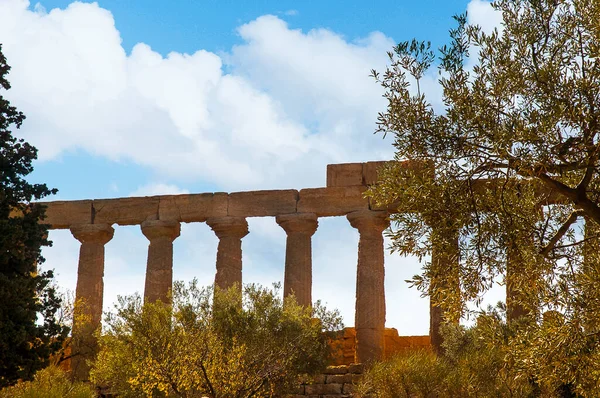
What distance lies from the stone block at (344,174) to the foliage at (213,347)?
449 cm

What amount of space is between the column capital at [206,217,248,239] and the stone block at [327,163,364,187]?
3.20 metres

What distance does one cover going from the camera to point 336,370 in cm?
2875

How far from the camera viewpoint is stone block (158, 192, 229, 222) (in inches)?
1304

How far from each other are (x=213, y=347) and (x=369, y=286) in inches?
350

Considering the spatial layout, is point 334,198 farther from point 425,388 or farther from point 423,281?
point 423,281

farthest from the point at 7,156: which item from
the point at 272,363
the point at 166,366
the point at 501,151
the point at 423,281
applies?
the point at 501,151

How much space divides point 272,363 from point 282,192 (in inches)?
354

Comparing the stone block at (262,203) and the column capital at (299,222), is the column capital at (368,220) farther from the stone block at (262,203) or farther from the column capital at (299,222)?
A: the stone block at (262,203)

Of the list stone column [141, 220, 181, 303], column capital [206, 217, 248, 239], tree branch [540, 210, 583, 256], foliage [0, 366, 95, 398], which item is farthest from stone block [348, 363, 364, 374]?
tree branch [540, 210, 583, 256]

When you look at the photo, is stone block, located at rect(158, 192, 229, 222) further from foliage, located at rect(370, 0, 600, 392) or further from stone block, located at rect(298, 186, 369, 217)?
foliage, located at rect(370, 0, 600, 392)

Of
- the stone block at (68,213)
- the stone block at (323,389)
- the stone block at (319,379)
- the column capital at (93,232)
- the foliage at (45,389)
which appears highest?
the stone block at (68,213)

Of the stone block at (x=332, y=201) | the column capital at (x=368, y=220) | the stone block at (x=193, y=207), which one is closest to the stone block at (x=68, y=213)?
→ the stone block at (x=193, y=207)

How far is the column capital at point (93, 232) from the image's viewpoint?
33.8 metres

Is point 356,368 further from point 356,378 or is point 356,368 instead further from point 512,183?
point 512,183
